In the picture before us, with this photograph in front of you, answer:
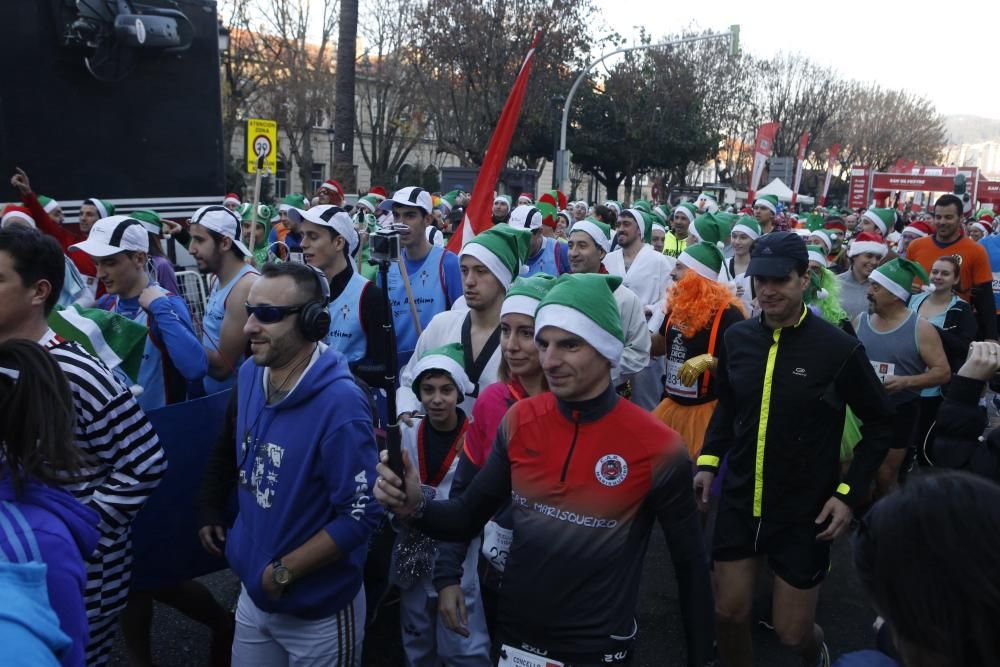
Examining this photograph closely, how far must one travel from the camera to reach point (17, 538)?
1.88 metres

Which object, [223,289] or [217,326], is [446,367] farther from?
[223,289]

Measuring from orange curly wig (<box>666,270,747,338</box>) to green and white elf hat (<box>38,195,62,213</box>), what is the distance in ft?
16.4

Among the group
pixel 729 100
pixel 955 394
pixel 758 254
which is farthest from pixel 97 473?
pixel 729 100

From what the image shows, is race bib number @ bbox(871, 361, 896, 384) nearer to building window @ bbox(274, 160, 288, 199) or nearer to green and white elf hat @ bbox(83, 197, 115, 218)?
green and white elf hat @ bbox(83, 197, 115, 218)

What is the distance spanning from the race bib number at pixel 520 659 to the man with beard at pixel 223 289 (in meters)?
2.47

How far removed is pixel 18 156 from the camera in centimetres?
658

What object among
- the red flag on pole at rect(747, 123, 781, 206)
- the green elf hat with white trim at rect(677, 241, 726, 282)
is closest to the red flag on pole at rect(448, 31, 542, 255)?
the green elf hat with white trim at rect(677, 241, 726, 282)

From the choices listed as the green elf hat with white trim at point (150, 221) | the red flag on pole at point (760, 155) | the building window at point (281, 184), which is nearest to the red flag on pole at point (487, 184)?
the green elf hat with white trim at point (150, 221)

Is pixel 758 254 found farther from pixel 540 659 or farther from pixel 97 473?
pixel 97 473

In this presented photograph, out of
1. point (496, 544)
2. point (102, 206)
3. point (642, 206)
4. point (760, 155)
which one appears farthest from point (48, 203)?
point (760, 155)

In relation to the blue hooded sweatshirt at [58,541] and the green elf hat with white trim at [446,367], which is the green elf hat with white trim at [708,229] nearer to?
the green elf hat with white trim at [446,367]

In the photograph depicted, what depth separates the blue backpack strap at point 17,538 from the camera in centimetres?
186

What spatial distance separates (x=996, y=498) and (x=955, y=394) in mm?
1903

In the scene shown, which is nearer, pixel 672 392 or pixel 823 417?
pixel 823 417
